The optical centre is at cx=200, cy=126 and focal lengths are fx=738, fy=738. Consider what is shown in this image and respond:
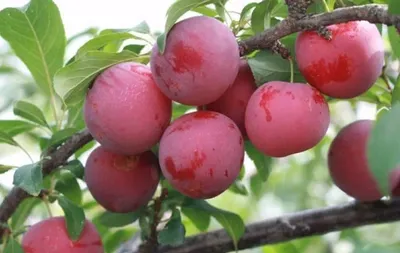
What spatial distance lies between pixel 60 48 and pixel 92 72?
38 cm

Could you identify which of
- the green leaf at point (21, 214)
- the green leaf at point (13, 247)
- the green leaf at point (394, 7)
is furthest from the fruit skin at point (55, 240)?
the green leaf at point (394, 7)

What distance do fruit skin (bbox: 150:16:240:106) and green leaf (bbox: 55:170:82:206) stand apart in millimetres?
473

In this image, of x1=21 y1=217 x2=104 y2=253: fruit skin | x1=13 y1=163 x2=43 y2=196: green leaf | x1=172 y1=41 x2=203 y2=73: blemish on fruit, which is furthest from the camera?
x1=21 y1=217 x2=104 y2=253: fruit skin

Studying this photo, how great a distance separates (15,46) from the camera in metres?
1.52

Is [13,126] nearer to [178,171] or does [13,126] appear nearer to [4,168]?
[4,168]

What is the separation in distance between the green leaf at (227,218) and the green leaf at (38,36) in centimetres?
40

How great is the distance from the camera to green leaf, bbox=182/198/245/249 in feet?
4.85

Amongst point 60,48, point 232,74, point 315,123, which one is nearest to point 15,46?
point 60,48

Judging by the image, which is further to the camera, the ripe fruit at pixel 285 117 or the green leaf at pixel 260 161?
the green leaf at pixel 260 161

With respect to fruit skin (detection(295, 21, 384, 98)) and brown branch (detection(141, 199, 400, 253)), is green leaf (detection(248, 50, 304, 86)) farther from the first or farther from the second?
brown branch (detection(141, 199, 400, 253))

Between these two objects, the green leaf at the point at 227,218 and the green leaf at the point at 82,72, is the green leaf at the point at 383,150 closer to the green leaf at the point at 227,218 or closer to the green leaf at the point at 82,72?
the green leaf at the point at 82,72

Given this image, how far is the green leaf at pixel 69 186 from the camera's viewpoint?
4.95ft

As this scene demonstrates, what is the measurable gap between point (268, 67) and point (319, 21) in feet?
0.41

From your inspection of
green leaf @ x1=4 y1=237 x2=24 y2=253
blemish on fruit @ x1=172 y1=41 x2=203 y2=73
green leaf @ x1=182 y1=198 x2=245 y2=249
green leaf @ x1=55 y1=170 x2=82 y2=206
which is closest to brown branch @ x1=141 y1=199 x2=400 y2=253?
green leaf @ x1=182 y1=198 x2=245 y2=249
